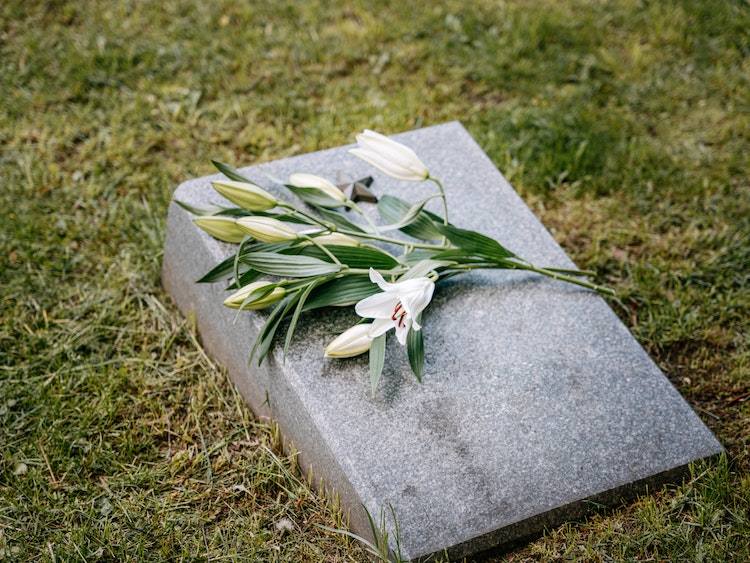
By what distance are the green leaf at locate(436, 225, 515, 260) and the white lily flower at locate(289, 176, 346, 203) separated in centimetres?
29

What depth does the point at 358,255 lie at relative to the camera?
7.24ft

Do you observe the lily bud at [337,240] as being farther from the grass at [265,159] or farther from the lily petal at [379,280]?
the grass at [265,159]

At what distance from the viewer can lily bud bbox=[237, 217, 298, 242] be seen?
6.97ft

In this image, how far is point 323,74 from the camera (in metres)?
3.78

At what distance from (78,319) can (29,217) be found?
507 mm

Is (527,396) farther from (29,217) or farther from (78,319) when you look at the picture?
(29,217)

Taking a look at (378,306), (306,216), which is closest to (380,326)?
(378,306)

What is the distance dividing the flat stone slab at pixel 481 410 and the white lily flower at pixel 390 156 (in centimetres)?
35

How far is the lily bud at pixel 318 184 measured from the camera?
236 centimetres

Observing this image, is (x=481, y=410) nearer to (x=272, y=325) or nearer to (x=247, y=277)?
(x=272, y=325)

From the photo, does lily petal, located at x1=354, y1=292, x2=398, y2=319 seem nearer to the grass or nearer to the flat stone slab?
the flat stone slab

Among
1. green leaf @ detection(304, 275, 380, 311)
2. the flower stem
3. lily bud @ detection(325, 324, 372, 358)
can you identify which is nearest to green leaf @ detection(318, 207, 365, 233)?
the flower stem

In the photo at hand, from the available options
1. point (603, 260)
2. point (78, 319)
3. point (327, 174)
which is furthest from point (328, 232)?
point (603, 260)

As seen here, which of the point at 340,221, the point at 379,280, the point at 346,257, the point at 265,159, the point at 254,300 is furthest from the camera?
the point at 265,159
